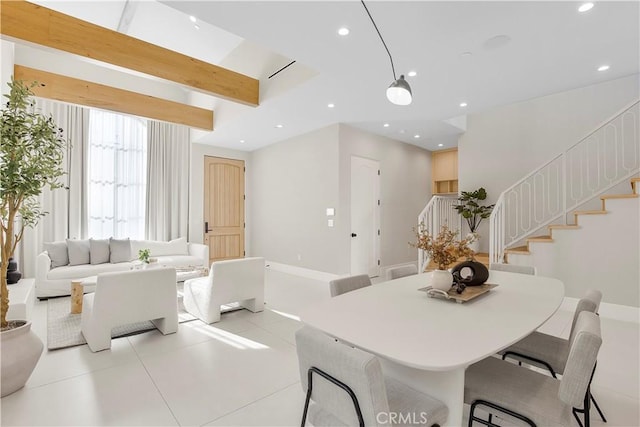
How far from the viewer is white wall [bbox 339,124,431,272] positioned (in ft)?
18.7

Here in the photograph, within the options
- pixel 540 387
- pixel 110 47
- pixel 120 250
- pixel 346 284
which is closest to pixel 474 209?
pixel 346 284

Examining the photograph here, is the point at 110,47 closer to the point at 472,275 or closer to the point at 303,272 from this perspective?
the point at 472,275

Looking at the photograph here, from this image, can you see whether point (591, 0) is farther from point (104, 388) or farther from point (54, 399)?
point (54, 399)

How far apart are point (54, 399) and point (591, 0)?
491cm

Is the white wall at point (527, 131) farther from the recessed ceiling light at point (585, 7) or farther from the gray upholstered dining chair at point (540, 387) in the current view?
the gray upholstered dining chair at point (540, 387)

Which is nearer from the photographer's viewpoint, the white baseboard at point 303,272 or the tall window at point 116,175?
the white baseboard at point 303,272

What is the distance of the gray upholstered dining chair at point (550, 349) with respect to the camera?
1.73m

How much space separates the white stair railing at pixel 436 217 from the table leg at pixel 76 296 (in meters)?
4.70

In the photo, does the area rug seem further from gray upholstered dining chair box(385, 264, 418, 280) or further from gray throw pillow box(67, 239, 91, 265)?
gray upholstered dining chair box(385, 264, 418, 280)

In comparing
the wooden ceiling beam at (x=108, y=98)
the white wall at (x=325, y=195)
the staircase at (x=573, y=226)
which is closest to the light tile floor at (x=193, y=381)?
the staircase at (x=573, y=226)

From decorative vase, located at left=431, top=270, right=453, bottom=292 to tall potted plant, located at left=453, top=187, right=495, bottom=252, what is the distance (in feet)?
14.3

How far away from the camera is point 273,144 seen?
23.5 feet

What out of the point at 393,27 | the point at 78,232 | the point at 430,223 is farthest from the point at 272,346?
the point at 78,232

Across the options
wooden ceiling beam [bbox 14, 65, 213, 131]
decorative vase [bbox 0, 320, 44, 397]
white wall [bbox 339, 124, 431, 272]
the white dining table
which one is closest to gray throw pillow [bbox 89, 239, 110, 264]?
wooden ceiling beam [bbox 14, 65, 213, 131]
